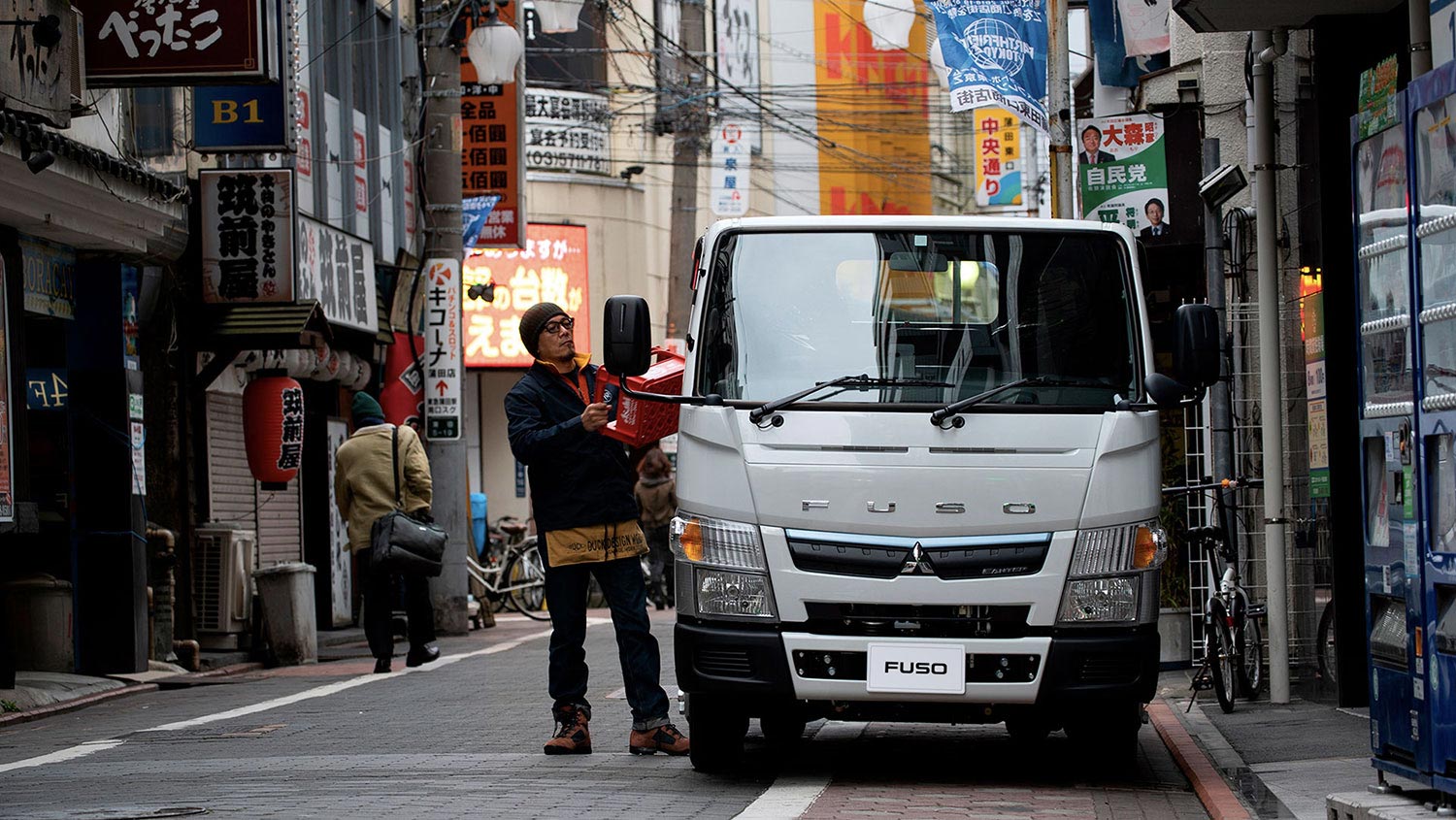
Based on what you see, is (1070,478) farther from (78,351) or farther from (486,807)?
(78,351)

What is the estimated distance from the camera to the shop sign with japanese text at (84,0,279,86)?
47.8ft

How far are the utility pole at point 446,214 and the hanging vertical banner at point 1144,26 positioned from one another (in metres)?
7.31

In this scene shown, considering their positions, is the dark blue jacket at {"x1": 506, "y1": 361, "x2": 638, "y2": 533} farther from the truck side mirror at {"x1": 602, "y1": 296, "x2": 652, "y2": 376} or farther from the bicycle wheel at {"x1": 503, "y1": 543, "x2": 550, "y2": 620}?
the bicycle wheel at {"x1": 503, "y1": 543, "x2": 550, "y2": 620}

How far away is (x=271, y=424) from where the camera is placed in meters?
18.8

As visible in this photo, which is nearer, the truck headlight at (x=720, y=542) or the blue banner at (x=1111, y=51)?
the truck headlight at (x=720, y=542)

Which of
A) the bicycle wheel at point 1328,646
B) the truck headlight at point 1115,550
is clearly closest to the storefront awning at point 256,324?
the bicycle wheel at point 1328,646

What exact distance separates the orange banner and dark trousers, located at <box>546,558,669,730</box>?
4350 cm

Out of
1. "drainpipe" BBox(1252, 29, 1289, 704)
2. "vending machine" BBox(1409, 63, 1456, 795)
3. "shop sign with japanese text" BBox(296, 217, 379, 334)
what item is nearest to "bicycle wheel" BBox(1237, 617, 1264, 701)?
"drainpipe" BBox(1252, 29, 1289, 704)

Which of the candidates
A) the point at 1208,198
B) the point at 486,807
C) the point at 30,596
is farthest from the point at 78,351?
the point at 486,807

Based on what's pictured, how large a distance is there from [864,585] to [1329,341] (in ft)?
14.8

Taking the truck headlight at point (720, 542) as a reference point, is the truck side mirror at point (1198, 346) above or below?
above

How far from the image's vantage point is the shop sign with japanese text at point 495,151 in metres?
27.1

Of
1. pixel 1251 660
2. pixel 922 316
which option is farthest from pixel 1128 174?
pixel 922 316

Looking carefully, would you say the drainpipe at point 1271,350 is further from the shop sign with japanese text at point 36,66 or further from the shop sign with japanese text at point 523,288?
the shop sign with japanese text at point 523,288
